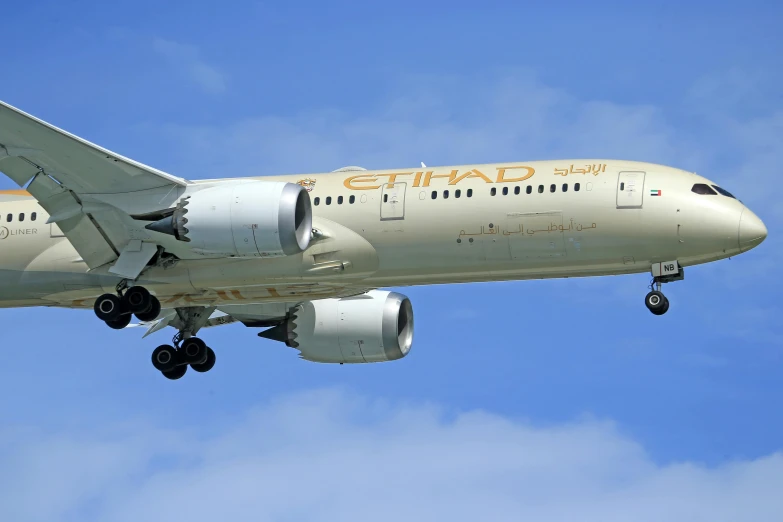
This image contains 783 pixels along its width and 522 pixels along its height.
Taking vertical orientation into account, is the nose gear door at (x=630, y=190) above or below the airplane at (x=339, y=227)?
above

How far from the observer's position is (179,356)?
50688mm

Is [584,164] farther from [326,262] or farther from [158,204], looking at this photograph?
[158,204]

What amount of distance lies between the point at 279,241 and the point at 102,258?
6146 mm

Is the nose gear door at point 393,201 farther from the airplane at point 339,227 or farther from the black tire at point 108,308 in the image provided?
the black tire at point 108,308

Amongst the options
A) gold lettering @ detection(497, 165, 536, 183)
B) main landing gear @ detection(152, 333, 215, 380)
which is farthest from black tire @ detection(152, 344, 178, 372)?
gold lettering @ detection(497, 165, 536, 183)

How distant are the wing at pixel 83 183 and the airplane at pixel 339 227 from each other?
4 cm

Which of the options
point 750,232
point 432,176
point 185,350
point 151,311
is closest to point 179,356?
point 185,350

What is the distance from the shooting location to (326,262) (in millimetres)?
45031

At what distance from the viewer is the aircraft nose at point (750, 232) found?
43.3m

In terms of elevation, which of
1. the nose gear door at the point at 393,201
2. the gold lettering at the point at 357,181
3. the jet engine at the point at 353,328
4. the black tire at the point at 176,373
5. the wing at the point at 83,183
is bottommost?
the black tire at the point at 176,373

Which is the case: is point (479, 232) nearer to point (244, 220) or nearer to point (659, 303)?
point (659, 303)

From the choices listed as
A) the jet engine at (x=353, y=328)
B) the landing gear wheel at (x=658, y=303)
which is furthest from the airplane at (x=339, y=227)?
the jet engine at (x=353, y=328)

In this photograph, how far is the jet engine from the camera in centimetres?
5169

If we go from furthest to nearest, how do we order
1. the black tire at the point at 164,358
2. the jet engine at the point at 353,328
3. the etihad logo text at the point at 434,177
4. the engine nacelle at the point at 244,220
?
the jet engine at the point at 353,328, the black tire at the point at 164,358, the etihad logo text at the point at 434,177, the engine nacelle at the point at 244,220
